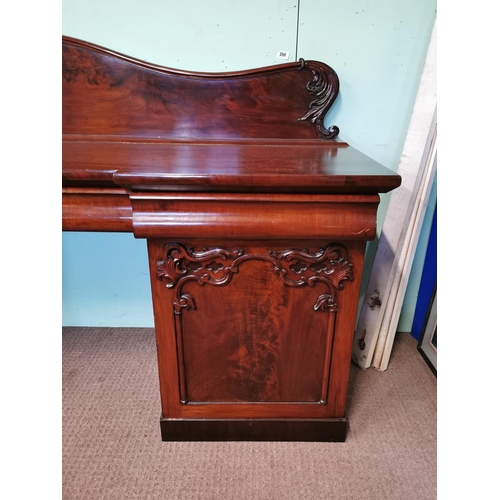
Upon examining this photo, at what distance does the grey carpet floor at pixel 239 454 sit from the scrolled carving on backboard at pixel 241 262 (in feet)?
1.48

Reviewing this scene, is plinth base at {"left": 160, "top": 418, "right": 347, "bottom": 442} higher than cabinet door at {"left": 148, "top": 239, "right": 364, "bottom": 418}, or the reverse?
cabinet door at {"left": 148, "top": 239, "right": 364, "bottom": 418}

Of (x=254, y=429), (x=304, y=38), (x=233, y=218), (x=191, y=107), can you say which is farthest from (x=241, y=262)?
(x=304, y=38)

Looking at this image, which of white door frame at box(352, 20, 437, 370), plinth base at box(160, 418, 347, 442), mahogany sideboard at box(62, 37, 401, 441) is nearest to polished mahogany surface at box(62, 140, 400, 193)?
mahogany sideboard at box(62, 37, 401, 441)

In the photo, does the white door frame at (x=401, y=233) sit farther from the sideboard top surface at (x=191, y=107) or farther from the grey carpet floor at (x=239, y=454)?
the sideboard top surface at (x=191, y=107)

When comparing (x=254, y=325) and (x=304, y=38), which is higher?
(x=304, y=38)

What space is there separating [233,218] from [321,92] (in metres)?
0.64

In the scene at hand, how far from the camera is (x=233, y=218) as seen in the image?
2.57 feet

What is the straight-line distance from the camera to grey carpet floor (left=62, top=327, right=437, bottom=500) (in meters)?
0.94

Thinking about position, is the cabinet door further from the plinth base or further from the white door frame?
→ the white door frame

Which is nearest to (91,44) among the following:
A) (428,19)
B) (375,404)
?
(428,19)

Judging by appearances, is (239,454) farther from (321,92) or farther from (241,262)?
(321,92)

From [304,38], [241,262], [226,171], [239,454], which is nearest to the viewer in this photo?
[226,171]

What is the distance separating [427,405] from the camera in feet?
3.96

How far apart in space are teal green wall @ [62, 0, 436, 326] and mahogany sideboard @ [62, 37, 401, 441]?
64 millimetres
